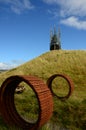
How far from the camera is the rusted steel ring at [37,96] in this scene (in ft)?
36.2

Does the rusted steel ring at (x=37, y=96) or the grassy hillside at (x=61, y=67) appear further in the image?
the grassy hillside at (x=61, y=67)

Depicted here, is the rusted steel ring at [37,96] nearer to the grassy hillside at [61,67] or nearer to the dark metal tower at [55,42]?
the grassy hillside at [61,67]

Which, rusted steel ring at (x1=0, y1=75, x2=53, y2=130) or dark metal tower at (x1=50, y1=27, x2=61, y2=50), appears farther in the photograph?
dark metal tower at (x1=50, y1=27, x2=61, y2=50)

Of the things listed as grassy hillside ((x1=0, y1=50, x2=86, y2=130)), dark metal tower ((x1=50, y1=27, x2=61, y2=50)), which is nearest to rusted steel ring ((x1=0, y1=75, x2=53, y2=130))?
grassy hillside ((x1=0, y1=50, x2=86, y2=130))

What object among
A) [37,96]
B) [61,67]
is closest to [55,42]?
[61,67]

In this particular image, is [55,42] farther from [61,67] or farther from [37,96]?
[37,96]

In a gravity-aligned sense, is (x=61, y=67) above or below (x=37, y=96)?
above

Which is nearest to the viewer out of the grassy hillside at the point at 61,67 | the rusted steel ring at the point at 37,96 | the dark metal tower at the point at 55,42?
the rusted steel ring at the point at 37,96

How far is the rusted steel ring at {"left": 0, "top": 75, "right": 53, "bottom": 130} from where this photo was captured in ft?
36.2

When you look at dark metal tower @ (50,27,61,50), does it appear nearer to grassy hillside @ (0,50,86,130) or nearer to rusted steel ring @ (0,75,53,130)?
grassy hillside @ (0,50,86,130)

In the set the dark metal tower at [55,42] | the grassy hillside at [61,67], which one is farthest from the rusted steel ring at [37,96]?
the dark metal tower at [55,42]

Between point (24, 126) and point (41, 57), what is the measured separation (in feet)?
167

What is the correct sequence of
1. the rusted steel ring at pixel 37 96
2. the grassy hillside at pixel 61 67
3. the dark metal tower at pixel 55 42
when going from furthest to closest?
the dark metal tower at pixel 55 42 < the grassy hillside at pixel 61 67 < the rusted steel ring at pixel 37 96

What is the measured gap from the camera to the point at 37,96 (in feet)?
36.1
